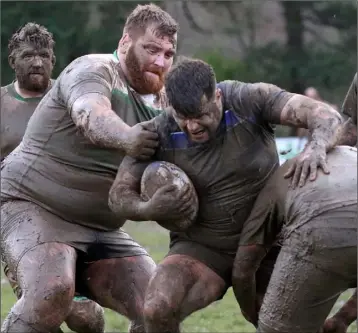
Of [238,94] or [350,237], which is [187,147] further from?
[350,237]

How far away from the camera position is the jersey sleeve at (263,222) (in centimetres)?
513

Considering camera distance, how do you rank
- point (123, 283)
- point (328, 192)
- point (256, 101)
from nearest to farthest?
point (328, 192) < point (256, 101) < point (123, 283)

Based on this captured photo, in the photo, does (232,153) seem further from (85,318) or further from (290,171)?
(85,318)

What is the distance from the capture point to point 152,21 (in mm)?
5738

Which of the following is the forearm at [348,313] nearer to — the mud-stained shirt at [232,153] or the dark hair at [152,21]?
the mud-stained shirt at [232,153]

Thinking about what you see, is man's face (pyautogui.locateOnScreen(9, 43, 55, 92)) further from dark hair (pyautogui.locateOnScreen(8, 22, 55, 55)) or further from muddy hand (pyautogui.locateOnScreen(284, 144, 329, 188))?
muddy hand (pyautogui.locateOnScreen(284, 144, 329, 188))

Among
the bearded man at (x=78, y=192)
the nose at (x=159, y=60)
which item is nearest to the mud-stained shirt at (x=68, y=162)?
the bearded man at (x=78, y=192)

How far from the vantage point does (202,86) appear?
5012mm

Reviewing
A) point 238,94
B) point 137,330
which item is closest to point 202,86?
point 238,94

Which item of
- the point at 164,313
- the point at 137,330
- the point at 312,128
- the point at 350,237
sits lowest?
the point at 137,330

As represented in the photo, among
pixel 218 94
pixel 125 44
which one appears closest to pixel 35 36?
pixel 125 44

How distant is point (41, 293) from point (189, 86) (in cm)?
141

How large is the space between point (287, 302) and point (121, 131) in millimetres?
1145

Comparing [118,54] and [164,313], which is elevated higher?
[118,54]
